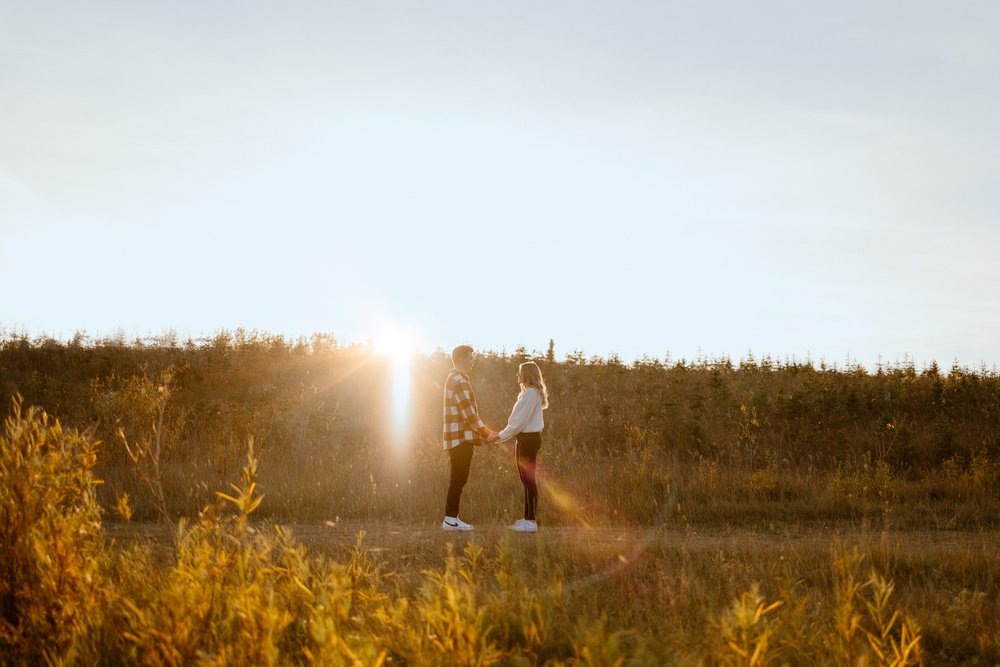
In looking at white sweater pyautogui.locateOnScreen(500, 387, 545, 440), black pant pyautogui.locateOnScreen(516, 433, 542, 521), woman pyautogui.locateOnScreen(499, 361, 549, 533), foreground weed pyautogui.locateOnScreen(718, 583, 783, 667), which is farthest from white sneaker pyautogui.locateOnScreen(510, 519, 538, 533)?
foreground weed pyautogui.locateOnScreen(718, 583, 783, 667)

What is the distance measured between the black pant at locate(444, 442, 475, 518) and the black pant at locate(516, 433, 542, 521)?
673 mm

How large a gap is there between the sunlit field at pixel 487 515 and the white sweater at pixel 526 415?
126cm

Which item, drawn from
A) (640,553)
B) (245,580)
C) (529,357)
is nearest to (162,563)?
(245,580)

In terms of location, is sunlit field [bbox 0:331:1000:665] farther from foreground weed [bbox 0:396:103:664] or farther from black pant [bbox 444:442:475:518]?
black pant [bbox 444:442:475:518]

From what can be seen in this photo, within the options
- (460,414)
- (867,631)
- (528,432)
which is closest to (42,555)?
(867,631)

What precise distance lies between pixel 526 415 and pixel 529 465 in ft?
2.04

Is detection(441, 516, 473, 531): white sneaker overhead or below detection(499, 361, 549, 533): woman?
below

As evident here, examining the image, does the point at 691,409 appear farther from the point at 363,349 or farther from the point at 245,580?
the point at 245,580

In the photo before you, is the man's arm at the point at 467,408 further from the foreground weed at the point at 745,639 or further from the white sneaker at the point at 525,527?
the foreground weed at the point at 745,639

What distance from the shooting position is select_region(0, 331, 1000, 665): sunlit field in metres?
4.18

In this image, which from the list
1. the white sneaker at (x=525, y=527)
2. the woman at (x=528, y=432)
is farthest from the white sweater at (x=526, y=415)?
the white sneaker at (x=525, y=527)

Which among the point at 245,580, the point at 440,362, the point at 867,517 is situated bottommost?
the point at 867,517

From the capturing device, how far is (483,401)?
18234 mm

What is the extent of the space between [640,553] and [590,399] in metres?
10.2
